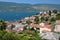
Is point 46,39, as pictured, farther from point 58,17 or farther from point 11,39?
point 58,17

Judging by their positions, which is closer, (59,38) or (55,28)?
(59,38)

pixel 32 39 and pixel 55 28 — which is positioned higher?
pixel 32 39

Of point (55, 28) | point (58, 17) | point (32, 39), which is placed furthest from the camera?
point (58, 17)

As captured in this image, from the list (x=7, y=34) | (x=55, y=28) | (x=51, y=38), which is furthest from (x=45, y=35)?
(x=7, y=34)

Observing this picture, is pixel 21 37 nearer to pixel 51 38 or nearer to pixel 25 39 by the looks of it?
pixel 25 39

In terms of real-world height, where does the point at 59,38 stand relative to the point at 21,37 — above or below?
below

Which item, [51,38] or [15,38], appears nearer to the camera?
[15,38]

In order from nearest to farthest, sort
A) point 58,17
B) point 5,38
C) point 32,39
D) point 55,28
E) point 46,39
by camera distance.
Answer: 1. point 5,38
2. point 32,39
3. point 46,39
4. point 55,28
5. point 58,17

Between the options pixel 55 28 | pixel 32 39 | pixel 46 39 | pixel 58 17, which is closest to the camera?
pixel 32 39

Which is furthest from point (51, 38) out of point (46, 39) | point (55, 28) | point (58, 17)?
point (58, 17)
